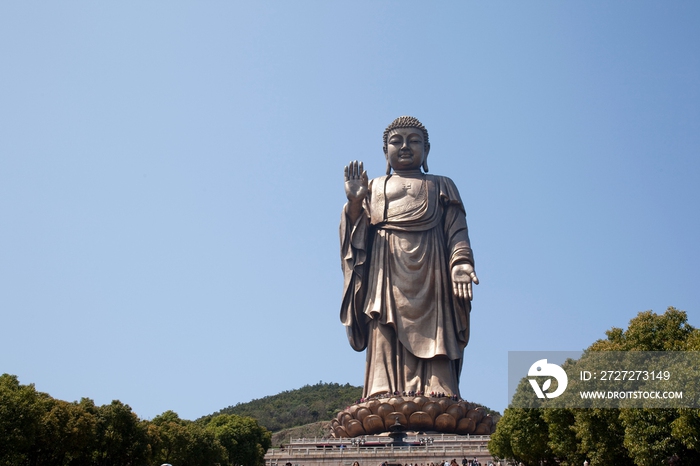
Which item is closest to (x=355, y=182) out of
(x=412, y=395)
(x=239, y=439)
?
(x=412, y=395)

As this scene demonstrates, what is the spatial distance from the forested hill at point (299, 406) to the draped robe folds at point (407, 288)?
29225 millimetres

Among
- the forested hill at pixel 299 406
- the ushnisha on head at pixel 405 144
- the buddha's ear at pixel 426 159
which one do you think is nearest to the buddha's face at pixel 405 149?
the ushnisha on head at pixel 405 144

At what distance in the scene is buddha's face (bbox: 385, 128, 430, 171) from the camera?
31.3 metres

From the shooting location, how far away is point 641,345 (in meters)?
16.6

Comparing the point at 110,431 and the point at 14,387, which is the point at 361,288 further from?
the point at 14,387

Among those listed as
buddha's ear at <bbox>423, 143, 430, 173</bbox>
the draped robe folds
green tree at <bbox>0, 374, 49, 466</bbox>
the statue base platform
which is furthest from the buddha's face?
green tree at <bbox>0, 374, 49, 466</bbox>

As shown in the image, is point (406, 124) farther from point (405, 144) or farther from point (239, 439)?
point (239, 439)

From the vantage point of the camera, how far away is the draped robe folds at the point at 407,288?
29234mm

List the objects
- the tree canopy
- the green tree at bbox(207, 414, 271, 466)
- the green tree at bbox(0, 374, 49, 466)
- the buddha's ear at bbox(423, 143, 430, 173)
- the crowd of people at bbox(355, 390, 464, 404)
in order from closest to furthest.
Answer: the tree canopy, the green tree at bbox(0, 374, 49, 466), the crowd of people at bbox(355, 390, 464, 404), the buddha's ear at bbox(423, 143, 430, 173), the green tree at bbox(207, 414, 271, 466)

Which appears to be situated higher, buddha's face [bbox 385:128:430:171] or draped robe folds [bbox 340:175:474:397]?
buddha's face [bbox 385:128:430:171]

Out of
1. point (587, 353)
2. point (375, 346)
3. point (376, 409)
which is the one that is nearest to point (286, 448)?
point (376, 409)

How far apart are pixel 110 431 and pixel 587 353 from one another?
36.5ft

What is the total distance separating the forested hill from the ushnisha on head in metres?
30.3

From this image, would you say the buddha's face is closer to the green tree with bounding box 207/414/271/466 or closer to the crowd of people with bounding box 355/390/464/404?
the crowd of people with bounding box 355/390/464/404
